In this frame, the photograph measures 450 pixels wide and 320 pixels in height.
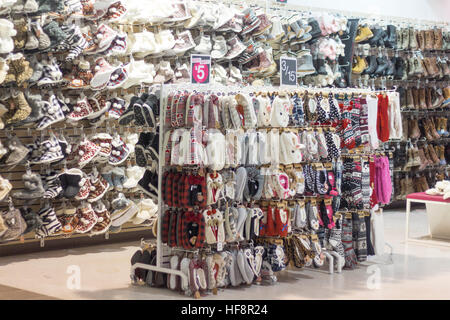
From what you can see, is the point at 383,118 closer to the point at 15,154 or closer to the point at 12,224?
the point at 15,154

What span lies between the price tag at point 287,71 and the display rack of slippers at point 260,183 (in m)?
0.13

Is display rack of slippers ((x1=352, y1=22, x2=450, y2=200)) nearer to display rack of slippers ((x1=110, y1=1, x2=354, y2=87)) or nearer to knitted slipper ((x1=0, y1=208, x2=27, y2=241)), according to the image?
display rack of slippers ((x1=110, y1=1, x2=354, y2=87))

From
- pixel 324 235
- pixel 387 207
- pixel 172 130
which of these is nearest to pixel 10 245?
pixel 172 130

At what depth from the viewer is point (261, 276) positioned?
678cm

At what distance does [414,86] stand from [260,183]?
640cm

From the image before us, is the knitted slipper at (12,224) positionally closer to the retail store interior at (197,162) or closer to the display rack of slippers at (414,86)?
→ the retail store interior at (197,162)

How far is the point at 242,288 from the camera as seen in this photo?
21.6ft

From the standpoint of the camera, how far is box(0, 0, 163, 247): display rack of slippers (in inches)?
306

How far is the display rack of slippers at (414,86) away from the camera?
1160 cm

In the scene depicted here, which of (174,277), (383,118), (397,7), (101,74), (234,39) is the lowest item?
(174,277)

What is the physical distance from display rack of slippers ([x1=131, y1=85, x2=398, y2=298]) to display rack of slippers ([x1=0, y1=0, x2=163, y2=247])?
1296mm

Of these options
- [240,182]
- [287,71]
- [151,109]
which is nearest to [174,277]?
[240,182]

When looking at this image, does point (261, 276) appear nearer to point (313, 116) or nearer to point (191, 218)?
point (191, 218)

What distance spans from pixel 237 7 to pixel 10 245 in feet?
14.0
